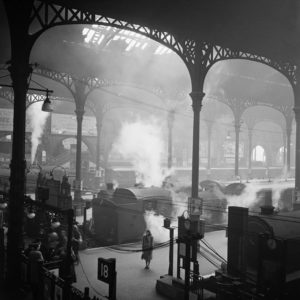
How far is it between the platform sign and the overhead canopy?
6387 millimetres

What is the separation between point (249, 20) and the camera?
10430 millimetres

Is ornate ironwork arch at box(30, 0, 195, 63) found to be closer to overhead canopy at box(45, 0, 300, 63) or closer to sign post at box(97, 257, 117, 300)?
overhead canopy at box(45, 0, 300, 63)

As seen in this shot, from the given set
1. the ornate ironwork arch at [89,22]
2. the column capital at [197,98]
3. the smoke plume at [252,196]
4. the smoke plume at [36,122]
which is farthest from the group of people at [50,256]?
the smoke plume at [36,122]

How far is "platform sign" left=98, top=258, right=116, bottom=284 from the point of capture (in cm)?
783

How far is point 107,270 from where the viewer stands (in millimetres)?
7969

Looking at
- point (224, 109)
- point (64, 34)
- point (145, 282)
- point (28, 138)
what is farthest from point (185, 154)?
point (145, 282)

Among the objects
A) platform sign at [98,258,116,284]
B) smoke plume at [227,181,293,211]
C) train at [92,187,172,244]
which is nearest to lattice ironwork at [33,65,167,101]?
train at [92,187,172,244]

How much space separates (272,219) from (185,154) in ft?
108

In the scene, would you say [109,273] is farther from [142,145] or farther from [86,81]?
[142,145]

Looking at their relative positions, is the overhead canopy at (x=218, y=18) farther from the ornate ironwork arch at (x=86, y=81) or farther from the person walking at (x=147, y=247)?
the ornate ironwork arch at (x=86, y=81)

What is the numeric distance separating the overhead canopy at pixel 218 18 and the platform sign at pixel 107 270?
639 cm

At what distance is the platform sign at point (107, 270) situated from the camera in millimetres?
7832

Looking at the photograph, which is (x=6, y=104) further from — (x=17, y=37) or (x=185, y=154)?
(x=17, y=37)

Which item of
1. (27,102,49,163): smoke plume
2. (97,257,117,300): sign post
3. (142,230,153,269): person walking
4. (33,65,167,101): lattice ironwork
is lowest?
(142,230,153,269): person walking
